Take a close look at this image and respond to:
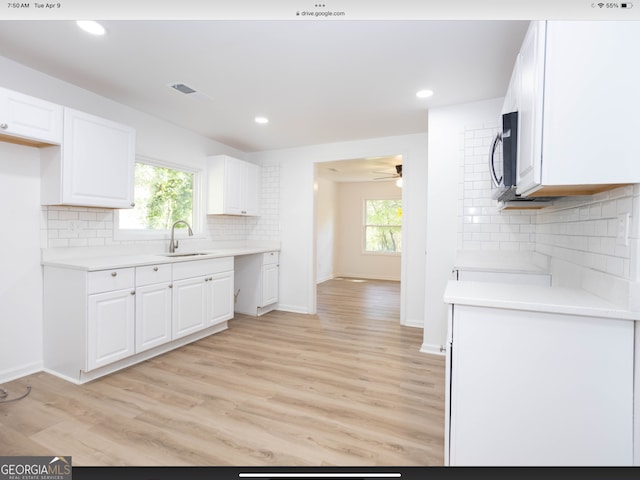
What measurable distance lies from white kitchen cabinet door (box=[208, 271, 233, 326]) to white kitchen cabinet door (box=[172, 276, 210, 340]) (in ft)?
0.23

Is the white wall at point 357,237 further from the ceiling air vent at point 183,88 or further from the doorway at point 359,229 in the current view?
the ceiling air vent at point 183,88

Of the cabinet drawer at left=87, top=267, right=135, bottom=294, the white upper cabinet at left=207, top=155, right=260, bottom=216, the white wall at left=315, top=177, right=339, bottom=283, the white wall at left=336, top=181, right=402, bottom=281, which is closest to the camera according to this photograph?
the cabinet drawer at left=87, top=267, right=135, bottom=294

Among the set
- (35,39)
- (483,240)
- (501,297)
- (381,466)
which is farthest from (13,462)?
(483,240)

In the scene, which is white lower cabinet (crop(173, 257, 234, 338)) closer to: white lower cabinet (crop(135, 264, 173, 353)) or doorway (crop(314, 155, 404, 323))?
white lower cabinet (crop(135, 264, 173, 353))

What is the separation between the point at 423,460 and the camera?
66.2 inches

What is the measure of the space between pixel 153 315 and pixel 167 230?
1.27 m

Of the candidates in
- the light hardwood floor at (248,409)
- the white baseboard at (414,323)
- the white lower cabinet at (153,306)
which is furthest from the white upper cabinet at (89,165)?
the white baseboard at (414,323)

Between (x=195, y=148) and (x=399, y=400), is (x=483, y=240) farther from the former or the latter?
(x=195, y=148)

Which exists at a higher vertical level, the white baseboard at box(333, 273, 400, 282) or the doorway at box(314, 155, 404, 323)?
the doorway at box(314, 155, 404, 323)

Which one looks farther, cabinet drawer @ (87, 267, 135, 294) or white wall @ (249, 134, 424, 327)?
white wall @ (249, 134, 424, 327)

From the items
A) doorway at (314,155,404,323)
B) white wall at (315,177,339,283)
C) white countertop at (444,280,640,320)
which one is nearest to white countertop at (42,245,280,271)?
white countertop at (444,280,640,320)

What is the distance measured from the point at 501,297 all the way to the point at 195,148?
3856mm

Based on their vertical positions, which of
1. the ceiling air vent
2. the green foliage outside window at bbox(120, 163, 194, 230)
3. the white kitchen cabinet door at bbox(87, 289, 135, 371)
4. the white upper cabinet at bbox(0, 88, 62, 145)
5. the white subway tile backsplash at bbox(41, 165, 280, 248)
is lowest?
the white kitchen cabinet door at bbox(87, 289, 135, 371)

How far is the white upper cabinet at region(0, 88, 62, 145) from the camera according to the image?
7.16ft
